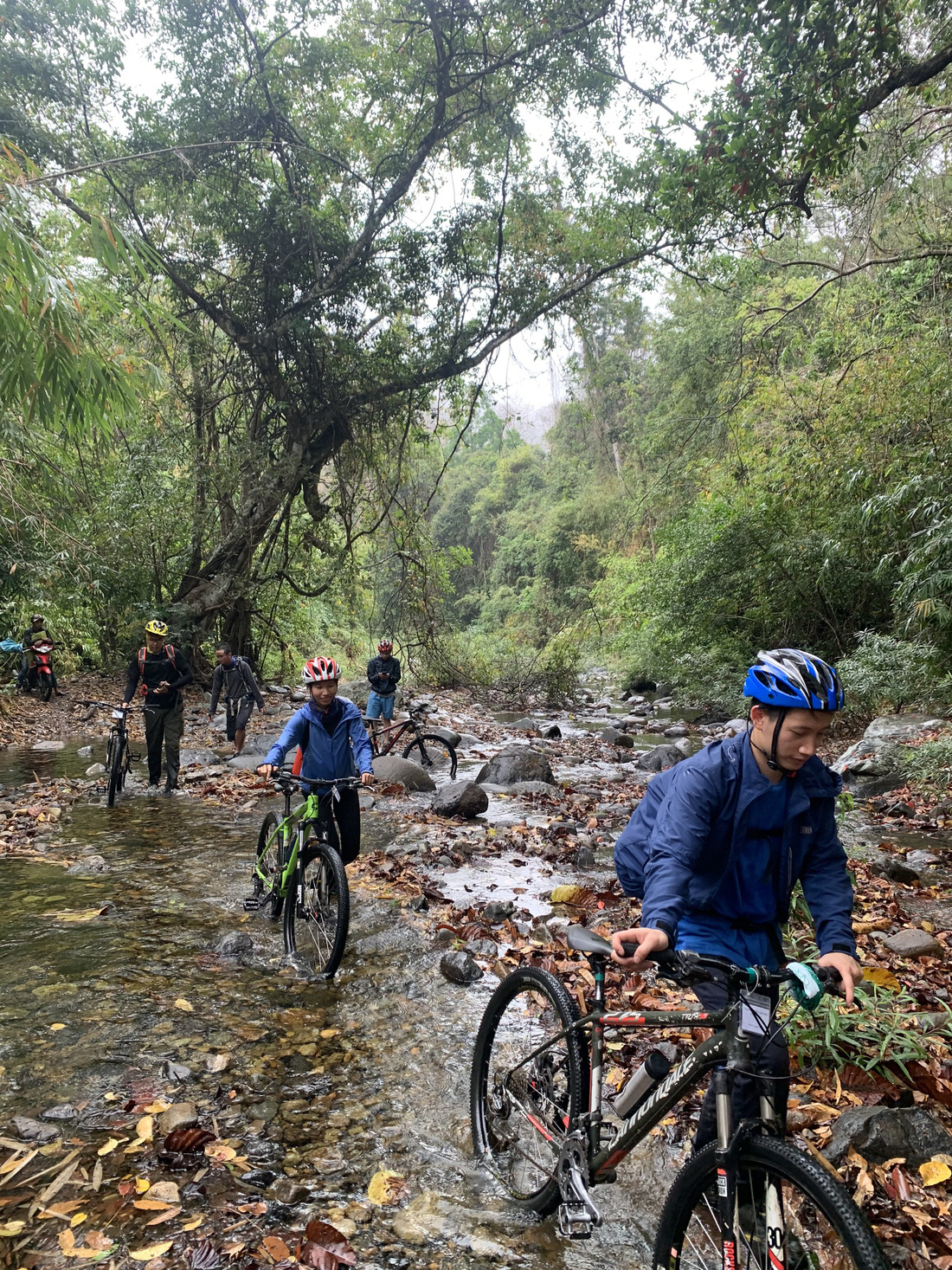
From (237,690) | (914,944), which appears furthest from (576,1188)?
(237,690)

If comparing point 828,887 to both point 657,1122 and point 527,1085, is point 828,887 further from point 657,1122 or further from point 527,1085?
point 527,1085

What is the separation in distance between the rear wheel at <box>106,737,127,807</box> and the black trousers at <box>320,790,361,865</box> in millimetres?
5116

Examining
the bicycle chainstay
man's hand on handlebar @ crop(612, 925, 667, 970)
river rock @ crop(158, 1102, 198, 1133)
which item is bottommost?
river rock @ crop(158, 1102, 198, 1133)

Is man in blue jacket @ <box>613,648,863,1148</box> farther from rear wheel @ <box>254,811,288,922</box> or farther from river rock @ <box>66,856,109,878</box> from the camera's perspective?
river rock @ <box>66,856,109,878</box>

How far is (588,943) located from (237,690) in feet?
36.2

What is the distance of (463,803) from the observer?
9.62 m

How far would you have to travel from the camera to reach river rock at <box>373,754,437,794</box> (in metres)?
11.4

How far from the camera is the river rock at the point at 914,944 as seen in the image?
4785 mm

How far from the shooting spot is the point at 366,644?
29703 millimetres

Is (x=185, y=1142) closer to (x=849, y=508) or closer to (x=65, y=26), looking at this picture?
(x=849, y=508)

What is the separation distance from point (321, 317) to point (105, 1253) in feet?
55.5

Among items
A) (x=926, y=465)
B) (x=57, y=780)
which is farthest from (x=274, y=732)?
(x=926, y=465)

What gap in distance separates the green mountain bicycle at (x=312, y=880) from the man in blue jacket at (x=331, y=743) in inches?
4.7

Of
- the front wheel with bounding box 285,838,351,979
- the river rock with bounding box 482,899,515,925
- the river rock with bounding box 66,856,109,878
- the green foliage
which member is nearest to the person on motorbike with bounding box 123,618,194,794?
the river rock with bounding box 66,856,109,878
